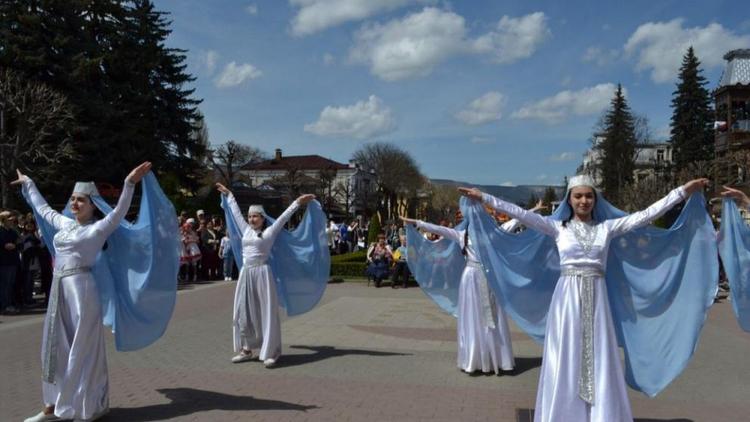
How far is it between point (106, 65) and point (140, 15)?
4837mm

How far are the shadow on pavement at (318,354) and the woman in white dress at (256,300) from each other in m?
0.23

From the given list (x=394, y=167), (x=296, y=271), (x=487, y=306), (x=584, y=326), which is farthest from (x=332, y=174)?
(x=584, y=326)

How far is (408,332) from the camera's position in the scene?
11352 mm

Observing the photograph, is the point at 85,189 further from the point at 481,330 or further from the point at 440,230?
the point at 481,330

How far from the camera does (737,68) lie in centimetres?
6419

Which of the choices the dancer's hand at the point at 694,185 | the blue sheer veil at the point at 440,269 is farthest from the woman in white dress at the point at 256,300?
the dancer's hand at the point at 694,185

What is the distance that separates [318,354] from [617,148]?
69633 mm

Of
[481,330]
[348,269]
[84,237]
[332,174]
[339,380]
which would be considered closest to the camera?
[84,237]

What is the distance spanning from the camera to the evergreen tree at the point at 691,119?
59.9m

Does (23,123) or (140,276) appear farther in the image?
(23,123)

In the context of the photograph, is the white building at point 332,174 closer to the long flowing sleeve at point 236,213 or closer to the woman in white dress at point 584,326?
the long flowing sleeve at point 236,213

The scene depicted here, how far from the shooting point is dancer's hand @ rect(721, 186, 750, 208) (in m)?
5.46

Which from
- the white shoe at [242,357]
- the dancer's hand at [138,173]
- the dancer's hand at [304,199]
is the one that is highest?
the dancer's hand at [138,173]

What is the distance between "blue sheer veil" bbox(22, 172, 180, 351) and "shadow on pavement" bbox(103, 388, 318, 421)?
666 millimetres
